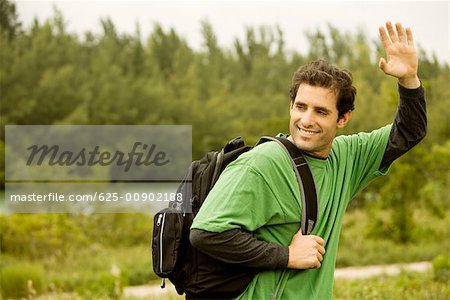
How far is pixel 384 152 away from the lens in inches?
133

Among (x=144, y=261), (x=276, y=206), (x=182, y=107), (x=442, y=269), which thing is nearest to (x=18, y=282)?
(x=144, y=261)

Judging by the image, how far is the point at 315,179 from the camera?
3.03 m

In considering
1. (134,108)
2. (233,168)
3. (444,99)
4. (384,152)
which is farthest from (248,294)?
(134,108)

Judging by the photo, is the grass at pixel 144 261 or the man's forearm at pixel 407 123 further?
the grass at pixel 144 261

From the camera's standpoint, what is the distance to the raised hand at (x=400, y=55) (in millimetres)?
3213

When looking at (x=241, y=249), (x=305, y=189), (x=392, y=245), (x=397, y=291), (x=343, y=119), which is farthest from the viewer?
(x=392, y=245)

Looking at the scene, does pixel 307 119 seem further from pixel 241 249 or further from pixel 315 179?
pixel 241 249

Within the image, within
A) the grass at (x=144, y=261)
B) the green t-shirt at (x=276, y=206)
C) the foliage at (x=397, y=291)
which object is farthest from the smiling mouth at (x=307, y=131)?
the grass at (x=144, y=261)

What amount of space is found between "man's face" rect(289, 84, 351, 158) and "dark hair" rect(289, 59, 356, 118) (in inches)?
1.0

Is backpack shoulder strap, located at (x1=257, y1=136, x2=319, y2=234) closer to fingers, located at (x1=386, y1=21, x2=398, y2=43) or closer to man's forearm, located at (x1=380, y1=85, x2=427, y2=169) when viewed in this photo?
man's forearm, located at (x1=380, y1=85, x2=427, y2=169)

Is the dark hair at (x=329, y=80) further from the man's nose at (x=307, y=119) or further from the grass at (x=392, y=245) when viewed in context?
the grass at (x=392, y=245)

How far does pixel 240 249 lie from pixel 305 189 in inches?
14.0

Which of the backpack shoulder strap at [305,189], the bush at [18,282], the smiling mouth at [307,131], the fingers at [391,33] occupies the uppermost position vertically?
the fingers at [391,33]

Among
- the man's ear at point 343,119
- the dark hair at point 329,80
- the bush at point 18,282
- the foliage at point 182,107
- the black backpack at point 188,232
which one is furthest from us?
the foliage at point 182,107
